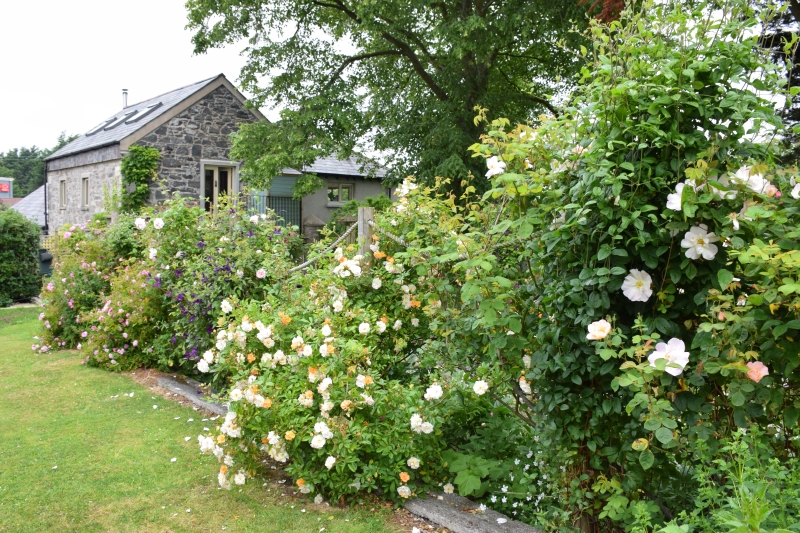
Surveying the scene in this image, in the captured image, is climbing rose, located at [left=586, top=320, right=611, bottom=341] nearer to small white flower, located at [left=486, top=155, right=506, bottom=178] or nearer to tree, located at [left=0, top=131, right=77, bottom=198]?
small white flower, located at [left=486, top=155, right=506, bottom=178]

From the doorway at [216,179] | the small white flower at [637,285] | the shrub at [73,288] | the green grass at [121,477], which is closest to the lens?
the small white flower at [637,285]

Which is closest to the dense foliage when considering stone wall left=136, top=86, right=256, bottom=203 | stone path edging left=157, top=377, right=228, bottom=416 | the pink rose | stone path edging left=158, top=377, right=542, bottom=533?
stone path edging left=157, top=377, right=228, bottom=416

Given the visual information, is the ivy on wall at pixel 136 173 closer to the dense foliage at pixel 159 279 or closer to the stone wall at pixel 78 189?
the stone wall at pixel 78 189

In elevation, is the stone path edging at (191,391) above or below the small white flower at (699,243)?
below

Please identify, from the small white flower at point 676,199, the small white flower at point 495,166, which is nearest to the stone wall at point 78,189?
the small white flower at point 495,166

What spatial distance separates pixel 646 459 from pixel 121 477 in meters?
3.22

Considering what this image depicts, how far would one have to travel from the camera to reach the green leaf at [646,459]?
226 cm

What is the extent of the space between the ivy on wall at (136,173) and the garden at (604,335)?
13.9m

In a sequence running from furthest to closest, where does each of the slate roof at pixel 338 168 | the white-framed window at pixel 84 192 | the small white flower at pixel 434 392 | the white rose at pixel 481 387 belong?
the slate roof at pixel 338 168, the white-framed window at pixel 84 192, the small white flower at pixel 434 392, the white rose at pixel 481 387

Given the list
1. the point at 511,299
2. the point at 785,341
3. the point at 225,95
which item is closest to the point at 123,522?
the point at 511,299

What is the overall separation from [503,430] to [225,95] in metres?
16.5

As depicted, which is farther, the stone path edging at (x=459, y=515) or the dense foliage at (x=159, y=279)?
the dense foliage at (x=159, y=279)

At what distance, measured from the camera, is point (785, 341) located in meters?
2.08

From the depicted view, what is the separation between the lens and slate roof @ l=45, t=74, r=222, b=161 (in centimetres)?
1705
